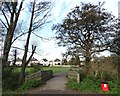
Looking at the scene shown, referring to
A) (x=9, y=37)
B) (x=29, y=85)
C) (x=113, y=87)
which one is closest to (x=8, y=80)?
(x=29, y=85)

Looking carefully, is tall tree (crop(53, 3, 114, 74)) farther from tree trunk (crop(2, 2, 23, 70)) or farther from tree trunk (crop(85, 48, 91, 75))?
tree trunk (crop(2, 2, 23, 70))

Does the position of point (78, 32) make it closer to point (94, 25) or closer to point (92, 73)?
point (94, 25)

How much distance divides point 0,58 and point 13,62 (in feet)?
8.98

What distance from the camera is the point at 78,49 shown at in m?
32.0

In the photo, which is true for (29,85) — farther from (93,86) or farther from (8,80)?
(93,86)

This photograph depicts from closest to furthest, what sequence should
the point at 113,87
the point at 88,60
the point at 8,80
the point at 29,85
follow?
the point at 113,87
the point at 29,85
the point at 8,80
the point at 88,60

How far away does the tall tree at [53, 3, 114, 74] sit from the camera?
34.3m

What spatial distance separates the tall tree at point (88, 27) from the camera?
1351 inches

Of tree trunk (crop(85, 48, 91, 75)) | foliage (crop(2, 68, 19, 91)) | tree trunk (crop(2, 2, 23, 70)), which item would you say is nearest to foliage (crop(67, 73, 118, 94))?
tree trunk (crop(85, 48, 91, 75))

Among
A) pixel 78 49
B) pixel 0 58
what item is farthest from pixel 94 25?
pixel 0 58

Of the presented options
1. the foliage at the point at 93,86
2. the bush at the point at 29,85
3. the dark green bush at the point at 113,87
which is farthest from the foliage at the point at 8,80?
the dark green bush at the point at 113,87

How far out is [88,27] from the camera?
35.3 m

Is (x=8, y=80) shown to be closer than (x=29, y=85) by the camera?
No

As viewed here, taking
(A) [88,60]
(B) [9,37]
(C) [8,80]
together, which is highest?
(B) [9,37]
